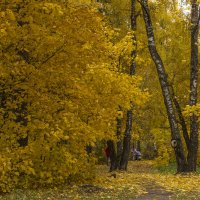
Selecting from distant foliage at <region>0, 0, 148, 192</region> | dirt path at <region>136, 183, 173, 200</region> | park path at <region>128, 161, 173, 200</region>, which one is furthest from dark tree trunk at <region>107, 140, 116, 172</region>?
distant foliage at <region>0, 0, 148, 192</region>

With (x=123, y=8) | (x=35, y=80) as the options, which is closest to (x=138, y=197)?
(x=35, y=80)

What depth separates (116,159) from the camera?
20.9 m

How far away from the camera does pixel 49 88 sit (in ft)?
36.4

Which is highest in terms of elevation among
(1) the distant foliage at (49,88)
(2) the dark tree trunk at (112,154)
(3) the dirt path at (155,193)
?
(1) the distant foliage at (49,88)

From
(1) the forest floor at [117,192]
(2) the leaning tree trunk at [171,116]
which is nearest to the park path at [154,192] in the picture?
(1) the forest floor at [117,192]

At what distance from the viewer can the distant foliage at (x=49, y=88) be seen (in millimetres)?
10289

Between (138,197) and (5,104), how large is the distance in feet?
12.5

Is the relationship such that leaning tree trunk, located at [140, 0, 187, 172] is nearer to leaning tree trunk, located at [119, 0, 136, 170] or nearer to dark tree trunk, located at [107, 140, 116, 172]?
leaning tree trunk, located at [119, 0, 136, 170]

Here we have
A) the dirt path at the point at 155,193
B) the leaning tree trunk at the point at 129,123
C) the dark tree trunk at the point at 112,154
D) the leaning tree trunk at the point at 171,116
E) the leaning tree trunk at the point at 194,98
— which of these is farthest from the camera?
the dark tree trunk at the point at 112,154

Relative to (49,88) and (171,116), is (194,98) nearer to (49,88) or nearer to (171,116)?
(171,116)

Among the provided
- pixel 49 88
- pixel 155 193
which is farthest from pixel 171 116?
pixel 49 88

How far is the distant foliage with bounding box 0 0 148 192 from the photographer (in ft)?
33.8

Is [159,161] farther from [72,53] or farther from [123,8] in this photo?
[72,53]

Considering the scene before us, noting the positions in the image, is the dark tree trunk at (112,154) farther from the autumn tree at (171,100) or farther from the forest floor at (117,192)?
the forest floor at (117,192)
